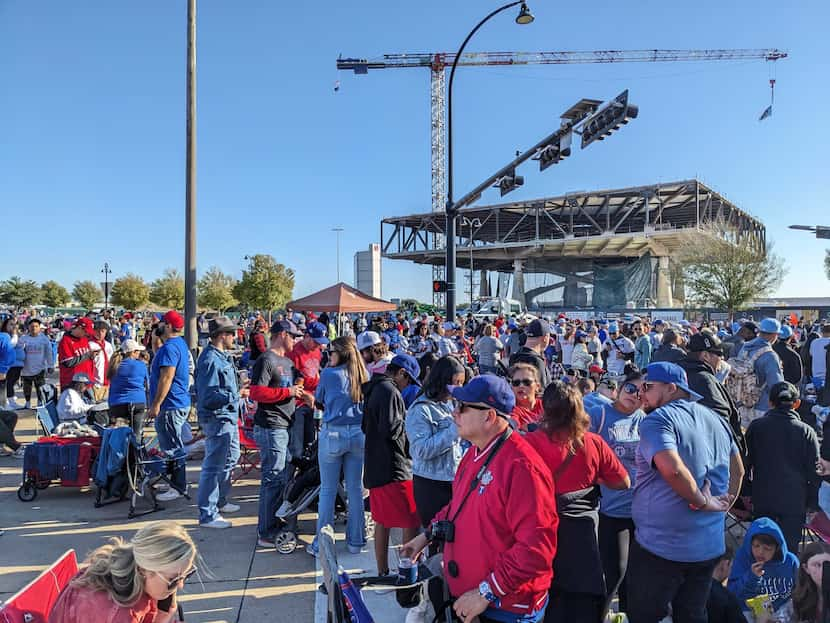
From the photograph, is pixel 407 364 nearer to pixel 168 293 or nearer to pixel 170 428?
pixel 170 428

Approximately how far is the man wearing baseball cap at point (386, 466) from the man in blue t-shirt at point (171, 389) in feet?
9.34

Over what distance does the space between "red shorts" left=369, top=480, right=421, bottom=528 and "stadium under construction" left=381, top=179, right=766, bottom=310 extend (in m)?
51.5

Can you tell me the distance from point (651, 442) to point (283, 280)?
4382 centimetres

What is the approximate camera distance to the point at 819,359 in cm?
948

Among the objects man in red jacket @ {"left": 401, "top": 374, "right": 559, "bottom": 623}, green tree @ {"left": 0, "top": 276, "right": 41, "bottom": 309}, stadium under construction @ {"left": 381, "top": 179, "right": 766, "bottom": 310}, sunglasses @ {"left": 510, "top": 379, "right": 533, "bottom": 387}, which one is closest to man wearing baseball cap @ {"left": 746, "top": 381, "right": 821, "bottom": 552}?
sunglasses @ {"left": 510, "top": 379, "right": 533, "bottom": 387}

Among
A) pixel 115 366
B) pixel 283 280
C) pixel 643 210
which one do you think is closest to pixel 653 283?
pixel 643 210

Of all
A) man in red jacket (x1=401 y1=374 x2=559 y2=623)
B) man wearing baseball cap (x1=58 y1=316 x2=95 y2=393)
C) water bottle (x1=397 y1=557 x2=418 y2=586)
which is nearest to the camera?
man in red jacket (x1=401 y1=374 x2=559 y2=623)

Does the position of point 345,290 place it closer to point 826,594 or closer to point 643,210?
point 826,594

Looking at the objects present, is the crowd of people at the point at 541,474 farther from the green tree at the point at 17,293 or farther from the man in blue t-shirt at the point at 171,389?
the green tree at the point at 17,293

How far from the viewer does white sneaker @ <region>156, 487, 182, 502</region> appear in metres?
6.42

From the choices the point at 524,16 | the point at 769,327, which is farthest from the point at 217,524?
the point at 524,16

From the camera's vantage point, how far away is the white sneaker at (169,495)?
6.42 meters

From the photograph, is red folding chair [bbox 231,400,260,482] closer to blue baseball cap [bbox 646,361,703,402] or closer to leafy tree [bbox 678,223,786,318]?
blue baseball cap [bbox 646,361,703,402]

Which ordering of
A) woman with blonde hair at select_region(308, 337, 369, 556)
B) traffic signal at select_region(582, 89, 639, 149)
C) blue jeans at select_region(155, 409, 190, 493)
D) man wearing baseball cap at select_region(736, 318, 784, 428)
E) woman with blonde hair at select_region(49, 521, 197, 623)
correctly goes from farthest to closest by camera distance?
traffic signal at select_region(582, 89, 639, 149) → man wearing baseball cap at select_region(736, 318, 784, 428) → blue jeans at select_region(155, 409, 190, 493) → woman with blonde hair at select_region(308, 337, 369, 556) → woman with blonde hair at select_region(49, 521, 197, 623)
